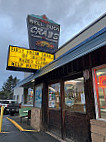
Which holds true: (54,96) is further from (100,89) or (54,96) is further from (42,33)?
(42,33)

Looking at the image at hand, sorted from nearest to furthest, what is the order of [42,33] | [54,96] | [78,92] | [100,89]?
[100,89] < [78,92] < [54,96] < [42,33]

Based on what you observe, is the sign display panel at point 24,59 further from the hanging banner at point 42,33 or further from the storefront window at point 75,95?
the storefront window at point 75,95

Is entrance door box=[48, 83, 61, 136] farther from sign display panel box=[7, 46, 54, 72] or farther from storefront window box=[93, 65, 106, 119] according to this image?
storefront window box=[93, 65, 106, 119]

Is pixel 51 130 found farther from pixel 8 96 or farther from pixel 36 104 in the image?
pixel 8 96

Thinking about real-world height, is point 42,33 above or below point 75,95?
above

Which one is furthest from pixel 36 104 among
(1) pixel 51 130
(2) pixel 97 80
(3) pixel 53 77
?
(2) pixel 97 80

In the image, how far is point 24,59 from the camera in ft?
21.7

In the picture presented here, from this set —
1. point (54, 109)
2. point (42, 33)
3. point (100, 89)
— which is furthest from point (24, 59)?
point (100, 89)

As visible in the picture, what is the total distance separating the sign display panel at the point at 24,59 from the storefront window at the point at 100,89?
4.00 m

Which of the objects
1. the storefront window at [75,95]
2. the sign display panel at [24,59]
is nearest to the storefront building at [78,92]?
the storefront window at [75,95]

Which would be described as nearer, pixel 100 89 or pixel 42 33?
pixel 100 89

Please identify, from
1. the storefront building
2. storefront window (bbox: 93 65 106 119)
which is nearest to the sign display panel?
the storefront building

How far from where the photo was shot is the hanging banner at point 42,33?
27.0ft

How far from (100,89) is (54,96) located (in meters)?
2.79
